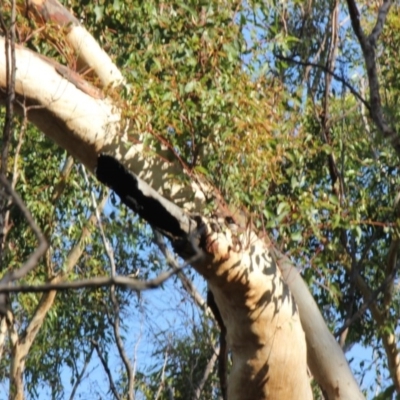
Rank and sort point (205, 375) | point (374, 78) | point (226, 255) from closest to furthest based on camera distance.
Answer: point (374, 78) < point (226, 255) < point (205, 375)

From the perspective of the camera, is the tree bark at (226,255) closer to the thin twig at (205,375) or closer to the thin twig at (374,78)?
the thin twig at (374,78)

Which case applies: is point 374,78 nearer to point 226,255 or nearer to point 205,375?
point 226,255

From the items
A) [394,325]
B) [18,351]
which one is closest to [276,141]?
[394,325]

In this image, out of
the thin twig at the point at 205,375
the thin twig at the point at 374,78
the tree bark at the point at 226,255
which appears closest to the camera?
the thin twig at the point at 374,78

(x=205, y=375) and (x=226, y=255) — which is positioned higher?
(x=205, y=375)

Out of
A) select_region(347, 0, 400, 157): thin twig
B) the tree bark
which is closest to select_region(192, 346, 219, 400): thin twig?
the tree bark

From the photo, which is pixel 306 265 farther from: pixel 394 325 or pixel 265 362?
pixel 394 325

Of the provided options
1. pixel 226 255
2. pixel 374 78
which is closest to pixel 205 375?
pixel 226 255

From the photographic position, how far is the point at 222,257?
4.37 meters

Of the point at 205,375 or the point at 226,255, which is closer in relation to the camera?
the point at 226,255

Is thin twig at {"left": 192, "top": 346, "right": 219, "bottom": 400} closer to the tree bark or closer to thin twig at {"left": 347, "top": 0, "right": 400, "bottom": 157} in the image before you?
the tree bark

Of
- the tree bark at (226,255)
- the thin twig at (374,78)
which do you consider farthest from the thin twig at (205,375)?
the thin twig at (374,78)

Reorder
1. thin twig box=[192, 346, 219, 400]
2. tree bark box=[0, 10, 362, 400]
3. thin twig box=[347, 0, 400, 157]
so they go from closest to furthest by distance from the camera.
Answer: thin twig box=[347, 0, 400, 157] → tree bark box=[0, 10, 362, 400] → thin twig box=[192, 346, 219, 400]

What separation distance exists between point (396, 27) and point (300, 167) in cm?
243
